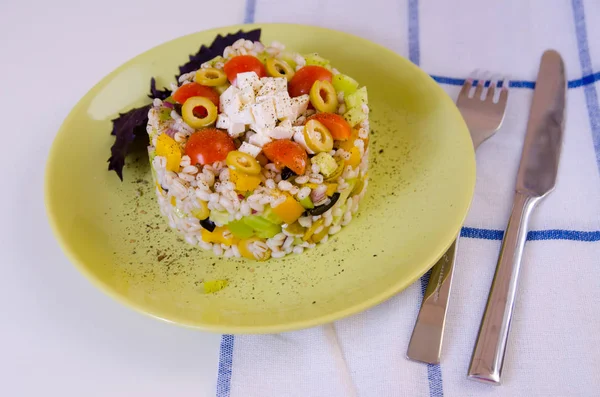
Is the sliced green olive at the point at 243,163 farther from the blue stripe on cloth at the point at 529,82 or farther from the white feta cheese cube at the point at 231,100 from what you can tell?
the blue stripe on cloth at the point at 529,82

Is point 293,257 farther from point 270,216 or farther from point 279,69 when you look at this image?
point 279,69

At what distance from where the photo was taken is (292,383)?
6.07 ft

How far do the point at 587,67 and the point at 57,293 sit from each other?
267 cm

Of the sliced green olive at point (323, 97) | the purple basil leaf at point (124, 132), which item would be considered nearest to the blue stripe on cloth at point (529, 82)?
the sliced green olive at point (323, 97)

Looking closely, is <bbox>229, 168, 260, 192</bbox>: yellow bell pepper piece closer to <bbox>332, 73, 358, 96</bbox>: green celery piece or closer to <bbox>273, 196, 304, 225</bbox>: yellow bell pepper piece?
<bbox>273, 196, 304, 225</bbox>: yellow bell pepper piece

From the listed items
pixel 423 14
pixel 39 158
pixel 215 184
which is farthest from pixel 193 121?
pixel 423 14

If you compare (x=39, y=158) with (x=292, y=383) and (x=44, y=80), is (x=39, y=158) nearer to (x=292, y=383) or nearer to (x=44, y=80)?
(x=44, y=80)

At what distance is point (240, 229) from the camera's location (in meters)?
2.05

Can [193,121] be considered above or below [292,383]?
above

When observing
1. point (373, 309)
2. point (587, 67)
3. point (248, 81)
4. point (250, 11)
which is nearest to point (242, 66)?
point (248, 81)

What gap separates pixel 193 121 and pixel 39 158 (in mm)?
919

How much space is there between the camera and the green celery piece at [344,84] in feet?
7.37

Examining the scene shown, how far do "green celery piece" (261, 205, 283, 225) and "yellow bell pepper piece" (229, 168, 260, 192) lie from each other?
0.10m

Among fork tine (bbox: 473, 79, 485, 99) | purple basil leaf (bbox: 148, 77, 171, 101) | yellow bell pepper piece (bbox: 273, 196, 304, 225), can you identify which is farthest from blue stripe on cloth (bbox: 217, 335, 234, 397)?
fork tine (bbox: 473, 79, 485, 99)
